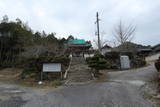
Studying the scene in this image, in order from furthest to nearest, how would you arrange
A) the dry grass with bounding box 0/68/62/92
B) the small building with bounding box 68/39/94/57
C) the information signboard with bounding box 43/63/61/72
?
the small building with bounding box 68/39/94/57 < the information signboard with bounding box 43/63/61/72 < the dry grass with bounding box 0/68/62/92

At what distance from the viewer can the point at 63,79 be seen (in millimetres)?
11117

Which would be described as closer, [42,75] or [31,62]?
[42,75]

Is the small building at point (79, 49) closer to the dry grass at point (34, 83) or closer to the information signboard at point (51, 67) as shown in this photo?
the information signboard at point (51, 67)

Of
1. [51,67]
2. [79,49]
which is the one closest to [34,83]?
[51,67]

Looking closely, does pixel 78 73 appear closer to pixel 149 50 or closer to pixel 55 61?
pixel 55 61

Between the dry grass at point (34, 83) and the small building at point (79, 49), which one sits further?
the small building at point (79, 49)

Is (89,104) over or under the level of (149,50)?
under

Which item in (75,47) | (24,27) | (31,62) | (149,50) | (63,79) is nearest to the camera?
(63,79)

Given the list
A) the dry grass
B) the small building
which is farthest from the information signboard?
the small building

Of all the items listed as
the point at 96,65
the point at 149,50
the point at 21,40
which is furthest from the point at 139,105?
the point at 149,50

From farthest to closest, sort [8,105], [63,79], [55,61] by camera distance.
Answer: [55,61] < [63,79] < [8,105]

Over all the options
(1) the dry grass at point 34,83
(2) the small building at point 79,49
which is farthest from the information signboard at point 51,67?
(2) the small building at point 79,49

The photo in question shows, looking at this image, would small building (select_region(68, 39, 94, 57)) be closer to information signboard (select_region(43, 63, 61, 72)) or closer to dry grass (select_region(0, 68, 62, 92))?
information signboard (select_region(43, 63, 61, 72))

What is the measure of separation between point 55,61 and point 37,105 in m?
6.43
